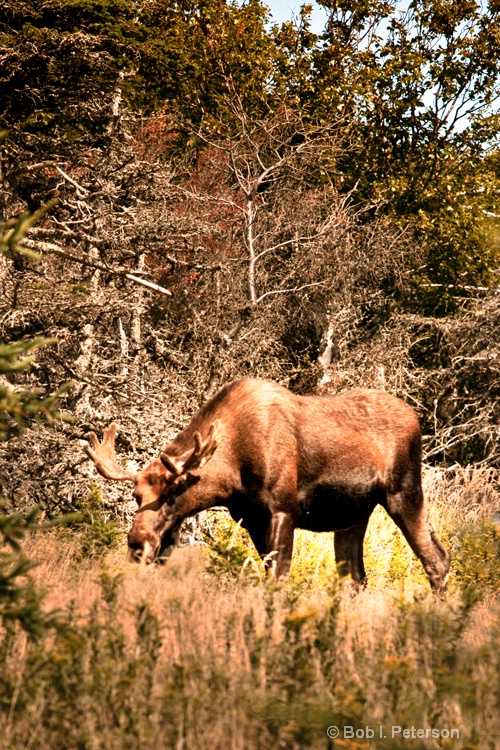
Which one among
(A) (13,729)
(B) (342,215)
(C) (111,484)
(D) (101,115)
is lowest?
(C) (111,484)

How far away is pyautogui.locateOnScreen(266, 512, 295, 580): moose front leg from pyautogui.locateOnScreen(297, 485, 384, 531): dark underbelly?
43cm

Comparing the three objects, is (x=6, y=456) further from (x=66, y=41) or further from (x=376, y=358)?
(x=376, y=358)

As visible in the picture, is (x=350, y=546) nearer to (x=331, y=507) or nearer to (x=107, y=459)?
(x=331, y=507)

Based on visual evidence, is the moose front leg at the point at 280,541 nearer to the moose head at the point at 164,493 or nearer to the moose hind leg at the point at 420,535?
the moose head at the point at 164,493

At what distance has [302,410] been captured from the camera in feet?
30.1

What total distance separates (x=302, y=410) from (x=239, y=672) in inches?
171

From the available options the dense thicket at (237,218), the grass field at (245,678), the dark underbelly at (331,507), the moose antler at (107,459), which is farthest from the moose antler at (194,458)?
the dense thicket at (237,218)

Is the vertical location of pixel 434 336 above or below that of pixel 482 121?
below

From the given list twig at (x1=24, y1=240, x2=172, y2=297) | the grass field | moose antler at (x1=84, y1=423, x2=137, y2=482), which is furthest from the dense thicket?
the grass field

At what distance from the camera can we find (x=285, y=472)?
8648mm

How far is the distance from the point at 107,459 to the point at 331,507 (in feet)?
6.32

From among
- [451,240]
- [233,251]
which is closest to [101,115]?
[233,251]

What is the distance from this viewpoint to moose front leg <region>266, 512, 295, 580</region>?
27.7ft

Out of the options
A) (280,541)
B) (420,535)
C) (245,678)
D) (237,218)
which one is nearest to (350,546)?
(420,535)
